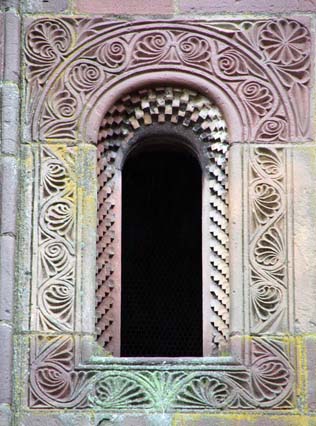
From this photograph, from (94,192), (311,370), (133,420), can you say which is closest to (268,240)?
(311,370)

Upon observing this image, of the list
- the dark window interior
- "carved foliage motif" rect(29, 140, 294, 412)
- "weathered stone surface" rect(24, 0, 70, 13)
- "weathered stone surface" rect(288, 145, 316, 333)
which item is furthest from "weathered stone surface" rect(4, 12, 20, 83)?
the dark window interior

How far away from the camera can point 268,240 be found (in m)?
14.4

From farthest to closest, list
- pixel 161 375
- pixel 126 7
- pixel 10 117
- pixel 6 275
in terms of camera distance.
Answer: pixel 126 7, pixel 10 117, pixel 6 275, pixel 161 375

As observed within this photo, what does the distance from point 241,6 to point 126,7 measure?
874 mm

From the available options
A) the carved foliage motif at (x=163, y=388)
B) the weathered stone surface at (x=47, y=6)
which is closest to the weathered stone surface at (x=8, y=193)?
the carved foliage motif at (x=163, y=388)

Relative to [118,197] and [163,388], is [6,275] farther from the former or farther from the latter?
[163,388]

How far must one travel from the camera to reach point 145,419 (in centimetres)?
1398

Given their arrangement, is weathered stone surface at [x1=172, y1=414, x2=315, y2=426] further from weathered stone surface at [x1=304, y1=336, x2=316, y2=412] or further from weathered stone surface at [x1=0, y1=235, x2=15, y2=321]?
weathered stone surface at [x1=0, y1=235, x2=15, y2=321]

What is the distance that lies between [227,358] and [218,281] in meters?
0.64

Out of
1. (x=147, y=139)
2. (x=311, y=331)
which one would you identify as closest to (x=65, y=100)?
(x=147, y=139)

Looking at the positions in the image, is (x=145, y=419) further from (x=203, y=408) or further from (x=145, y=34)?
(x=145, y=34)

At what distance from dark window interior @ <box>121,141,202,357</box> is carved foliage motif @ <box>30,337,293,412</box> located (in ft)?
13.4

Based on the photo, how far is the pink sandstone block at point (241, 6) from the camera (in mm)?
14938

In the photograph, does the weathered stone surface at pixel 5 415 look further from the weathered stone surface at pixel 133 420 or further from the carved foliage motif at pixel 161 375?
the weathered stone surface at pixel 133 420
